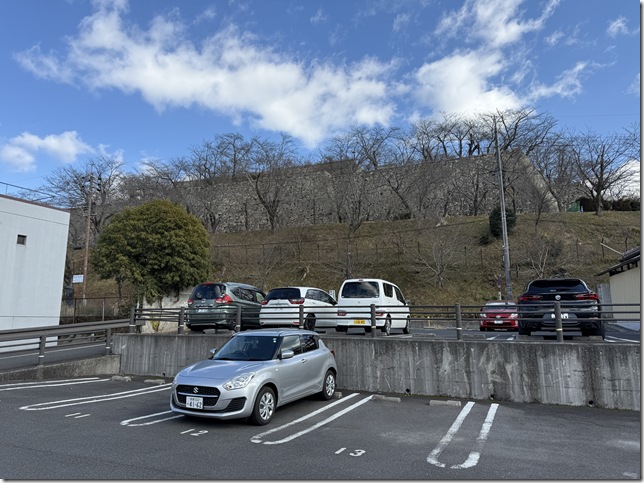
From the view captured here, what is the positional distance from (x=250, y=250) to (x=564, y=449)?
35.8 metres

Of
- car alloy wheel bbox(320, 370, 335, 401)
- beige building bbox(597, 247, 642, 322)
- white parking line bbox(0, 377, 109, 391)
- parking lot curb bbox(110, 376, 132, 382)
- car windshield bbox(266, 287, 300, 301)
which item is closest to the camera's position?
car alloy wheel bbox(320, 370, 335, 401)

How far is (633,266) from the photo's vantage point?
69.8 feet

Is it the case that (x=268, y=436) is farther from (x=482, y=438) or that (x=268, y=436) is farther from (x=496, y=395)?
(x=496, y=395)

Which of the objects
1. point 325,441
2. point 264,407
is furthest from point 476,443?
point 264,407

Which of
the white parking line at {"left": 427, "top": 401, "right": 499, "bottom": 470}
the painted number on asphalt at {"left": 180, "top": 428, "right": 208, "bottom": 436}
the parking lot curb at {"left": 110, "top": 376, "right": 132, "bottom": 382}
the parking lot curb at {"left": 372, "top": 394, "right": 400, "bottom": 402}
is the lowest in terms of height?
the parking lot curb at {"left": 110, "top": 376, "right": 132, "bottom": 382}

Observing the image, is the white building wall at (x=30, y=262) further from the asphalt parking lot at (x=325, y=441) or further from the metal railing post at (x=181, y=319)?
the asphalt parking lot at (x=325, y=441)

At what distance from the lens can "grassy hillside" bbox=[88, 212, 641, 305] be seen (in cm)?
3067

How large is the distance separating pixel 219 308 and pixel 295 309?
260cm

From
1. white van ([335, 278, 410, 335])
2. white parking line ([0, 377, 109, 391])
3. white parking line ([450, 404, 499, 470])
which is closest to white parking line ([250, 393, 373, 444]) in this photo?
white parking line ([450, 404, 499, 470])

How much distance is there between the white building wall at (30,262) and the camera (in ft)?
65.9

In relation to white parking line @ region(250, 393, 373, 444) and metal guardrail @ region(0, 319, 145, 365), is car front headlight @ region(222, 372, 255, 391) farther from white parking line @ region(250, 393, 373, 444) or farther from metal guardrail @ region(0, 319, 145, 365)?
metal guardrail @ region(0, 319, 145, 365)

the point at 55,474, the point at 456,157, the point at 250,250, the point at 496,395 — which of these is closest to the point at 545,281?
the point at 496,395

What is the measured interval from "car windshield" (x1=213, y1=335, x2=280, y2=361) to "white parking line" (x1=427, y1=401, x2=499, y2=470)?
3356mm

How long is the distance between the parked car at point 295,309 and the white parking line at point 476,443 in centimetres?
530
